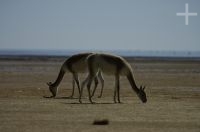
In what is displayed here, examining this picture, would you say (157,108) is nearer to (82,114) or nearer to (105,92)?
(82,114)

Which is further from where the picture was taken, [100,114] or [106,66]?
[106,66]

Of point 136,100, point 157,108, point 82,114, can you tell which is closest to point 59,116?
point 82,114

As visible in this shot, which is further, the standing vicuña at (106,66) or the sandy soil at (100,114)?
the standing vicuña at (106,66)

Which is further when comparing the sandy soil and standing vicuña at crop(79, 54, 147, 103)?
standing vicuña at crop(79, 54, 147, 103)

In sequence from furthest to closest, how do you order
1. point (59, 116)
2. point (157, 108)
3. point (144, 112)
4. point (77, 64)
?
point (77, 64)
point (157, 108)
point (144, 112)
point (59, 116)

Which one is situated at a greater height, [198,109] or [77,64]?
[77,64]

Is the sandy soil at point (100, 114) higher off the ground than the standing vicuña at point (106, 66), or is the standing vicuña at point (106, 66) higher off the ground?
the standing vicuña at point (106, 66)

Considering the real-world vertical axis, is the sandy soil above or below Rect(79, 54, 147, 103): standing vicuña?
below

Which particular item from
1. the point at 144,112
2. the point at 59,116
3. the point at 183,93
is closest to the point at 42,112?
the point at 59,116

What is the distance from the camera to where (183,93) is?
29.9 metres

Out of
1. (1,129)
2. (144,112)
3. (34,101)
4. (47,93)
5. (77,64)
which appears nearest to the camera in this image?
(1,129)

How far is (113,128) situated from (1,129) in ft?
10.5

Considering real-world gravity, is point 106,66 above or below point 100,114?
above

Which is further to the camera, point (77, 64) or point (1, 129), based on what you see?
point (77, 64)
